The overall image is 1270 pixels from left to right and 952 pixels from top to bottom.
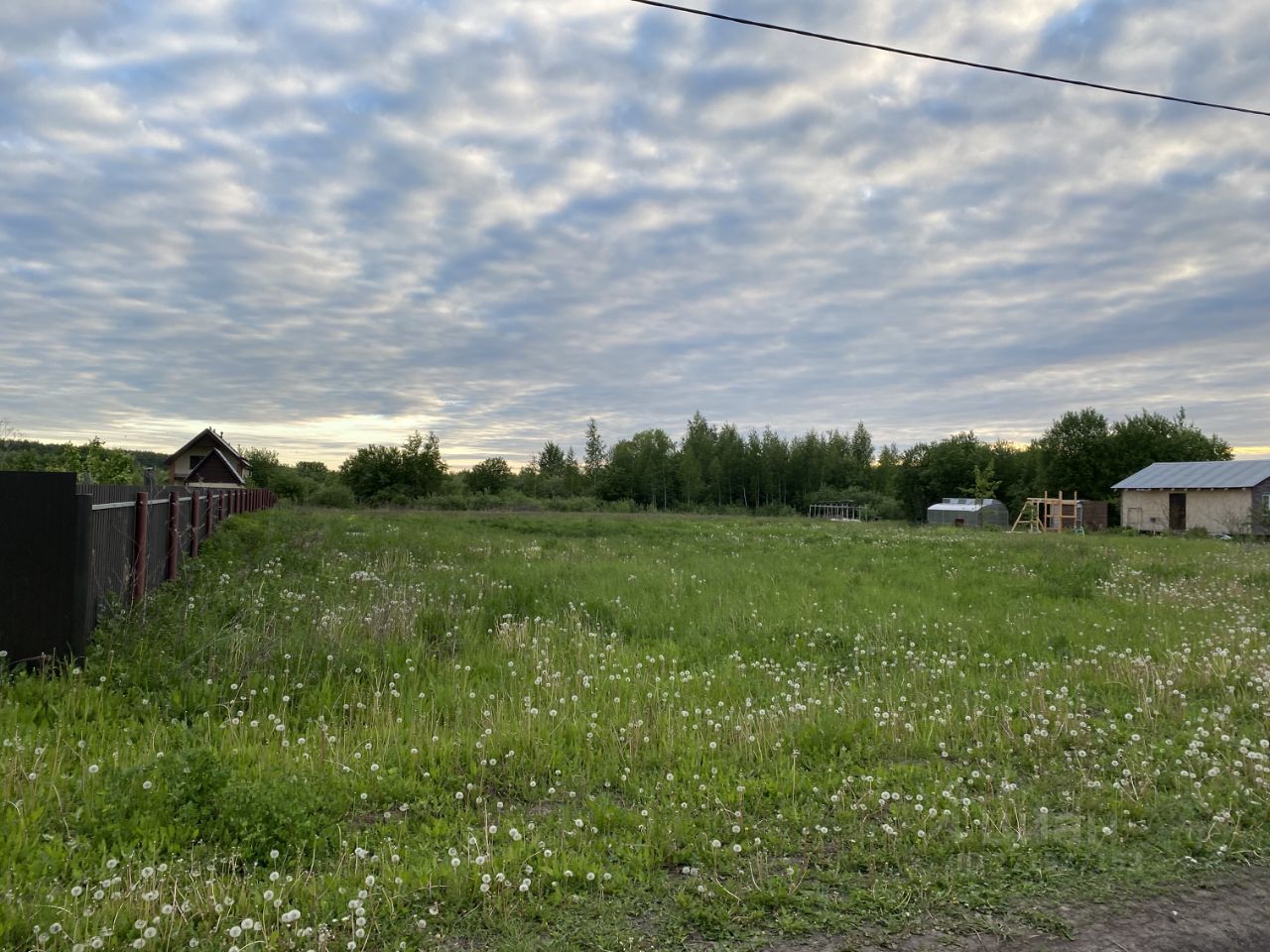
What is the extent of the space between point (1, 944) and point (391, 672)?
14.5 ft

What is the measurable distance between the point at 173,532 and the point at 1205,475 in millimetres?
53960

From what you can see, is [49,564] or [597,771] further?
[49,564]

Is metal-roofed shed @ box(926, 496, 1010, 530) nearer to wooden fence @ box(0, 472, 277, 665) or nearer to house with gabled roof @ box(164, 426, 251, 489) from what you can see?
house with gabled roof @ box(164, 426, 251, 489)

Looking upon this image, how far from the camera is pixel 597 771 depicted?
527 cm

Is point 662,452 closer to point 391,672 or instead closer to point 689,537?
Result: point 689,537

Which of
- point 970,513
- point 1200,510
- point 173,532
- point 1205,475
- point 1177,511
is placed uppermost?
point 1205,475

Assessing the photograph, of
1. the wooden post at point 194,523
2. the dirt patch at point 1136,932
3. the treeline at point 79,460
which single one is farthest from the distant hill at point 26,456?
the dirt patch at point 1136,932

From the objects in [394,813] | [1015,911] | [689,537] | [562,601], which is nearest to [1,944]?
[394,813]

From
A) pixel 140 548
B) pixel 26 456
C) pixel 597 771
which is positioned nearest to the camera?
pixel 597 771

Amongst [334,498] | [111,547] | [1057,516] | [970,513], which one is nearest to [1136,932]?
[111,547]

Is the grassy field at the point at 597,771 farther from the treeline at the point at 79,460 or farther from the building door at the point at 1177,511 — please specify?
the building door at the point at 1177,511

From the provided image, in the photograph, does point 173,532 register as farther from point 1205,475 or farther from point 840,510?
point 840,510

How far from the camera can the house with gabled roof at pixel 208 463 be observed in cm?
4816

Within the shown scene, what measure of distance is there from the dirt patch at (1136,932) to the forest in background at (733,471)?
38.9 m
